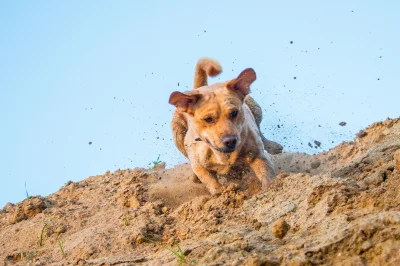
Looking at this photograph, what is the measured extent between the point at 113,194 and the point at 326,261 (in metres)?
5.28

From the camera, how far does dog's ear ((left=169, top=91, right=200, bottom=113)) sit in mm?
7246

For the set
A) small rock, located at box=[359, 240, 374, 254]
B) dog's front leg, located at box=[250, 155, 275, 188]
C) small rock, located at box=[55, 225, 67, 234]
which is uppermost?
small rock, located at box=[55, 225, 67, 234]

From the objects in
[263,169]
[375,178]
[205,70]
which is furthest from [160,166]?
[375,178]

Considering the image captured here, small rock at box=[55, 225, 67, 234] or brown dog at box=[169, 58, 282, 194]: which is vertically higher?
brown dog at box=[169, 58, 282, 194]

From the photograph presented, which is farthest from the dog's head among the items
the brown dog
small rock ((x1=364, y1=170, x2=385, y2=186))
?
small rock ((x1=364, y1=170, x2=385, y2=186))

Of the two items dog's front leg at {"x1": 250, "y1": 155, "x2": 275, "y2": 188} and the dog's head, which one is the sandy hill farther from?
the dog's head

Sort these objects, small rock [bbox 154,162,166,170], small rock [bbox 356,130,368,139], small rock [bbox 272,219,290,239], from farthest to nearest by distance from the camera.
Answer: small rock [bbox 154,162,166,170] < small rock [bbox 356,130,368,139] < small rock [bbox 272,219,290,239]

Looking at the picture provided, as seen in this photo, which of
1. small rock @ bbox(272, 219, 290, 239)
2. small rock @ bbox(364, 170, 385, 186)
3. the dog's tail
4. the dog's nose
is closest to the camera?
small rock @ bbox(272, 219, 290, 239)

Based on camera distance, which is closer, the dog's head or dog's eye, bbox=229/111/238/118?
the dog's head

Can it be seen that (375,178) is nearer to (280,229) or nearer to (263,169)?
(280,229)

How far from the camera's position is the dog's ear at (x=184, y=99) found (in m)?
7.25

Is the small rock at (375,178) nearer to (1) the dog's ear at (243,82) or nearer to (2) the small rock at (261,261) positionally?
(2) the small rock at (261,261)

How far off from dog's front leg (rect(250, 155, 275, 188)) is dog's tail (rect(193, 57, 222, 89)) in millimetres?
1467

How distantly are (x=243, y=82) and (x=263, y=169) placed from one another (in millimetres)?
1161
